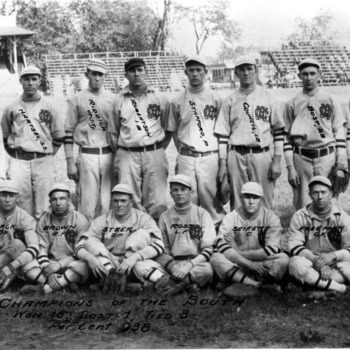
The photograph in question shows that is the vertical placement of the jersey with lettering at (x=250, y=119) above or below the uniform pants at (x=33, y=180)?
above

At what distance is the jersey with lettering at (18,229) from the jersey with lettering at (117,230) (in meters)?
0.58

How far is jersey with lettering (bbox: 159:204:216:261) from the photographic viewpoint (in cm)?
632

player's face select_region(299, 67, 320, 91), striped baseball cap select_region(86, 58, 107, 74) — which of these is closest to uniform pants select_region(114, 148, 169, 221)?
striped baseball cap select_region(86, 58, 107, 74)

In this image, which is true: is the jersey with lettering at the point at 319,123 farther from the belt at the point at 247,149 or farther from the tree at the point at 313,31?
the tree at the point at 313,31

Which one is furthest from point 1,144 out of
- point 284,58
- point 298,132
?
point 284,58

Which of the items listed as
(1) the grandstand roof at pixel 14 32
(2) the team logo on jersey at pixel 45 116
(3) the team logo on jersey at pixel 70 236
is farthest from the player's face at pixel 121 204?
(1) the grandstand roof at pixel 14 32

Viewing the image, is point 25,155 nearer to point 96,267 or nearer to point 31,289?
point 31,289

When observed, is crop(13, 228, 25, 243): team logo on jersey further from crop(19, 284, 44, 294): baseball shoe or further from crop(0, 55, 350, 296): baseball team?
crop(19, 284, 44, 294): baseball shoe

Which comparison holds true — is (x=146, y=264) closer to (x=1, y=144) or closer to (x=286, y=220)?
(x=1, y=144)

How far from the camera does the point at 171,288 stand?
229 inches

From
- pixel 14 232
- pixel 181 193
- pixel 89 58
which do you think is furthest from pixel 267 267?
pixel 89 58

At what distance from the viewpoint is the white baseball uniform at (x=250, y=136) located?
6.69 meters

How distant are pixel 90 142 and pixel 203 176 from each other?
1474 millimetres

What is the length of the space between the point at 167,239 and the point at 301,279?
5.09 feet
